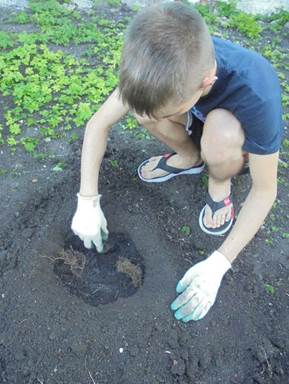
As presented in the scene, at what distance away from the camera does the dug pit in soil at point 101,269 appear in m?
2.27

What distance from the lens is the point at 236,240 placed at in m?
2.04

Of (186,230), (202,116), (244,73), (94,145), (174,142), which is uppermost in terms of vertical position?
(244,73)

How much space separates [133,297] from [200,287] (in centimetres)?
33

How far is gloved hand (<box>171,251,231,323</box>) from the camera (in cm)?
206

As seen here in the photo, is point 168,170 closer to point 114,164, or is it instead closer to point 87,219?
point 114,164

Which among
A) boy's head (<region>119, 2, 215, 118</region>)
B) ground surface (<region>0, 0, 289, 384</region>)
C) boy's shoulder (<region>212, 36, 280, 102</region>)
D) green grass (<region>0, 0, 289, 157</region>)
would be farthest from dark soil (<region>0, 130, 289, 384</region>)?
boy's head (<region>119, 2, 215, 118</region>)

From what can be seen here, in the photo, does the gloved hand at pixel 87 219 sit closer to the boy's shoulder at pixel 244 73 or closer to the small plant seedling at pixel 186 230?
the small plant seedling at pixel 186 230

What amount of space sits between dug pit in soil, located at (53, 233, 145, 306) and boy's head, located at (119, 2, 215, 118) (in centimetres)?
98

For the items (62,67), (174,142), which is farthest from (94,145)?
(62,67)

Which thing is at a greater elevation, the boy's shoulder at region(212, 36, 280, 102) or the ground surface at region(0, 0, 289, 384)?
the boy's shoulder at region(212, 36, 280, 102)

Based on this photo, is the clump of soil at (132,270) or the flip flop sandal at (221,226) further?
the flip flop sandal at (221,226)

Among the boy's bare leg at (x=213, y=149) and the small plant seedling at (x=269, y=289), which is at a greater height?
the boy's bare leg at (x=213, y=149)

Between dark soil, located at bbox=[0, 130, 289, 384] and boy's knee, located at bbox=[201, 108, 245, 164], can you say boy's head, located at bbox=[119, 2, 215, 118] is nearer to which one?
Answer: boy's knee, located at bbox=[201, 108, 245, 164]

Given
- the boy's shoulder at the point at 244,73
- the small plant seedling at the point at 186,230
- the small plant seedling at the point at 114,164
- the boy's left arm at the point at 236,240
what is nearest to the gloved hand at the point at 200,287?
the boy's left arm at the point at 236,240
